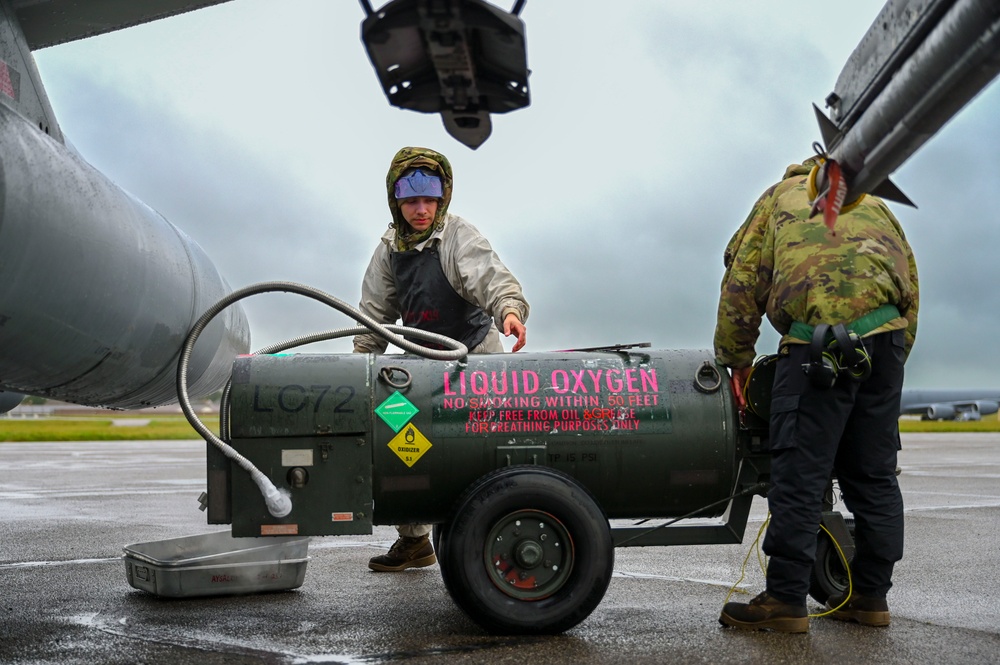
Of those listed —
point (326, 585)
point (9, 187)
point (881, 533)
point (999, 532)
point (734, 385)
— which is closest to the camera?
point (9, 187)

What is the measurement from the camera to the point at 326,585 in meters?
4.42

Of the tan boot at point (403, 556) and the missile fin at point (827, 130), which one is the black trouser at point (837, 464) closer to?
the missile fin at point (827, 130)

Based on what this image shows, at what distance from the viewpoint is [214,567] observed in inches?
162

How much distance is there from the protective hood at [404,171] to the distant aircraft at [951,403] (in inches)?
1891

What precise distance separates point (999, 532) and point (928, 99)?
5.03m

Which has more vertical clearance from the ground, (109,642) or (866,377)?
(866,377)

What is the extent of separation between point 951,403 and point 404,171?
166 feet

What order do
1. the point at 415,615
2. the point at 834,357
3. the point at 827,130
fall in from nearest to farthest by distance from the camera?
the point at 827,130 < the point at 834,357 < the point at 415,615

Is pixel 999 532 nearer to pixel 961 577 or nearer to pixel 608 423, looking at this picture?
pixel 961 577

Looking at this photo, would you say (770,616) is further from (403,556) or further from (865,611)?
(403,556)

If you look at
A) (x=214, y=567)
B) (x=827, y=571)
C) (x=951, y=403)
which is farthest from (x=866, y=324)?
(x=951, y=403)

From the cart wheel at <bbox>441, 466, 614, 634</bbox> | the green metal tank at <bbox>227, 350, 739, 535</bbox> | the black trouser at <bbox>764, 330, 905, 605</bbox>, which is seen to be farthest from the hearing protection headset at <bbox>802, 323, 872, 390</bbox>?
the cart wheel at <bbox>441, 466, 614, 634</bbox>

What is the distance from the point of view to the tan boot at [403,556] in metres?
4.80

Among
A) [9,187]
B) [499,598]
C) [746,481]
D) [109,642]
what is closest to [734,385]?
[746,481]
